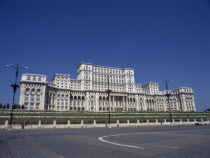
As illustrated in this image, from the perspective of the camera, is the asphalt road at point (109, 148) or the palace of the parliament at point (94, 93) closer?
the asphalt road at point (109, 148)

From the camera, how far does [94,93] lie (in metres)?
127

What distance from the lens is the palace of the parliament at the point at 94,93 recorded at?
102875 millimetres

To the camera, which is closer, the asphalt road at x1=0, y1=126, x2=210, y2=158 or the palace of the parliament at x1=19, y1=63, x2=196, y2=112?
the asphalt road at x1=0, y1=126, x2=210, y2=158

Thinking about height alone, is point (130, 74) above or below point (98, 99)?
above

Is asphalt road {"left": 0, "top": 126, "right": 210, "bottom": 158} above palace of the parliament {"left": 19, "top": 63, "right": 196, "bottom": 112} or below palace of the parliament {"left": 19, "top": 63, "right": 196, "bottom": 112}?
below

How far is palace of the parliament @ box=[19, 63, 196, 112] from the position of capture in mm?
102875

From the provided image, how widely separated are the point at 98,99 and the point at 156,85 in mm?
72733

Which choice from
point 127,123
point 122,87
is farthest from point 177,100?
point 127,123

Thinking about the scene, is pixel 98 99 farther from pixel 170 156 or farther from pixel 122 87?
pixel 170 156

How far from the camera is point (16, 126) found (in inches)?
1280

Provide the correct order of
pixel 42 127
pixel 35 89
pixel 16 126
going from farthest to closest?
pixel 35 89 → pixel 42 127 → pixel 16 126

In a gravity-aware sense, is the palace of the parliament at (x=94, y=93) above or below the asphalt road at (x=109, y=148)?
above

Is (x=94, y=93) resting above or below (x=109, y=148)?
above

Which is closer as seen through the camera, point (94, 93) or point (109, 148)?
point (109, 148)
